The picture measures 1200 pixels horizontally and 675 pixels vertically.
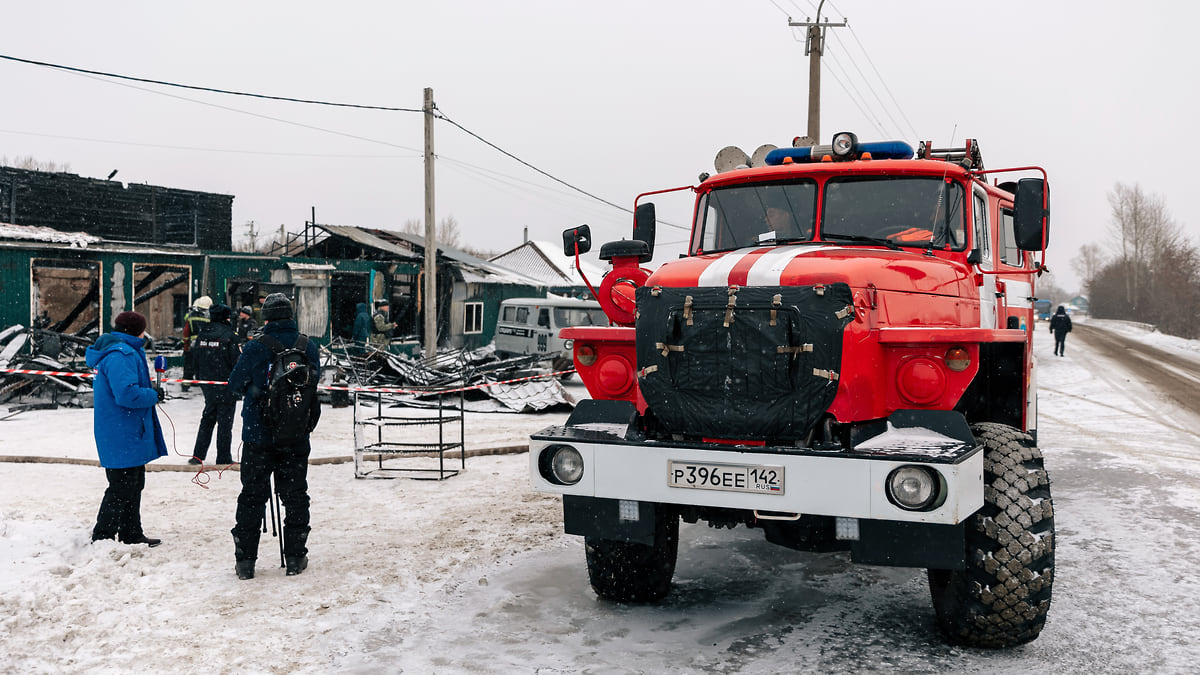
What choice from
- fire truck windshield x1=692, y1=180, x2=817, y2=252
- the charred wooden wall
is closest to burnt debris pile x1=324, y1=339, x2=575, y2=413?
fire truck windshield x1=692, y1=180, x2=817, y2=252

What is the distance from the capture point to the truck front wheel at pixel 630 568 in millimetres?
5070

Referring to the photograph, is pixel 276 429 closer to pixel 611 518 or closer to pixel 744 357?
pixel 611 518

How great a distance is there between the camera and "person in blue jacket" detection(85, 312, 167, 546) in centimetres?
620

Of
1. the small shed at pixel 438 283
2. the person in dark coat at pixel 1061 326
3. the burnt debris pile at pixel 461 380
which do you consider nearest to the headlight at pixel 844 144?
the burnt debris pile at pixel 461 380

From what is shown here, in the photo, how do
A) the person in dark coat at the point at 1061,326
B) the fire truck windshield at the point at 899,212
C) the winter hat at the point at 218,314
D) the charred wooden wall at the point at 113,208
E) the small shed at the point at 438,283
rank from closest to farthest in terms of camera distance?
the fire truck windshield at the point at 899,212, the winter hat at the point at 218,314, the charred wooden wall at the point at 113,208, the small shed at the point at 438,283, the person in dark coat at the point at 1061,326

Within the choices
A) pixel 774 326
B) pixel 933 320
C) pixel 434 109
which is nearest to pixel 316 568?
pixel 774 326

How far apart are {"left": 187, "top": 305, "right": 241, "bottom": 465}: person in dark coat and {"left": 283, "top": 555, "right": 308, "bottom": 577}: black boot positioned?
12.2ft

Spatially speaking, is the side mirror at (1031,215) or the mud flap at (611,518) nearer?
the mud flap at (611,518)

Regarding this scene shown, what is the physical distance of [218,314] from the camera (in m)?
10.1

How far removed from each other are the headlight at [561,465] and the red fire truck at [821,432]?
0.04 feet

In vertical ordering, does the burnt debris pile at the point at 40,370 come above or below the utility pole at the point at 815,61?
below

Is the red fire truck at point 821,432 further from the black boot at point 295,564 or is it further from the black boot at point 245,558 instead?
the black boot at point 245,558

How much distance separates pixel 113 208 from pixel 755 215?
25.8 m

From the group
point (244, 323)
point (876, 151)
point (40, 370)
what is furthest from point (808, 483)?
point (40, 370)
